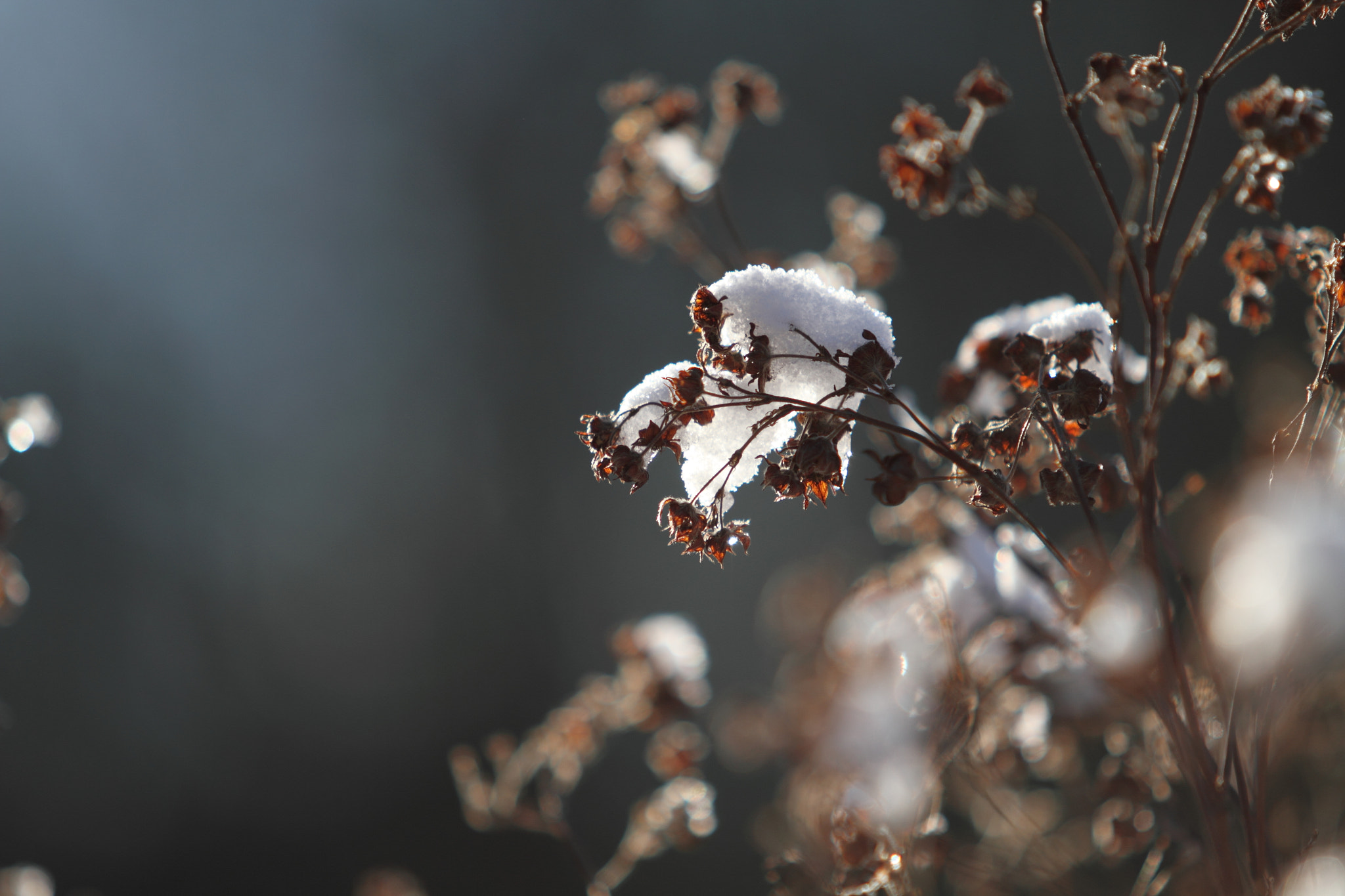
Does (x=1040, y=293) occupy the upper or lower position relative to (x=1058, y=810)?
upper

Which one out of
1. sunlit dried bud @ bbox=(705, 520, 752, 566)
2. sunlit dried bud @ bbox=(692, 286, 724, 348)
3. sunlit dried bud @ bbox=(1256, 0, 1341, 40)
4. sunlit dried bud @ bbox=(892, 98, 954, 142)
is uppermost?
sunlit dried bud @ bbox=(892, 98, 954, 142)

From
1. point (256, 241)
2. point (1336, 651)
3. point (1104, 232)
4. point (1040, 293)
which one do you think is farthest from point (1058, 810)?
point (256, 241)

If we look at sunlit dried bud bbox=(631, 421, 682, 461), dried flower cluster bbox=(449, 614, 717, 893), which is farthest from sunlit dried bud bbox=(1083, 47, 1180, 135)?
dried flower cluster bbox=(449, 614, 717, 893)

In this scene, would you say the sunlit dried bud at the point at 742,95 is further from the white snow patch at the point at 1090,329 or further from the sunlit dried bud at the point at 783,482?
the sunlit dried bud at the point at 783,482

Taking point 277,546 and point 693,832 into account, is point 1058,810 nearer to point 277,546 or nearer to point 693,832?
point 693,832

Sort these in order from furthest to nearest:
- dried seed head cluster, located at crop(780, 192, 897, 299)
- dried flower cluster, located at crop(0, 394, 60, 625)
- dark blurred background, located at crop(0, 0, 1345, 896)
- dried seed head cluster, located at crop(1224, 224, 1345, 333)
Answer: dark blurred background, located at crop(0, 0, 1345, 896)
dried seed head cluster, located at crop(780, 192, 897, 299)
dried flower cluster, located at crop(0, 394, 60, 625)
dried seed head cluster, located at crop(1224, 224, 1345, 333)

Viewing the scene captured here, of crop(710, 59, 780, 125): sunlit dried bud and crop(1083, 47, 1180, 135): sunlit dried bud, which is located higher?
crop(710, 59, 780, 125): sunlit dried bud

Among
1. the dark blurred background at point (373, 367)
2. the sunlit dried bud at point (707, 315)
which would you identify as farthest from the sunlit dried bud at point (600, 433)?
the dark blurred background at point (373, 367)

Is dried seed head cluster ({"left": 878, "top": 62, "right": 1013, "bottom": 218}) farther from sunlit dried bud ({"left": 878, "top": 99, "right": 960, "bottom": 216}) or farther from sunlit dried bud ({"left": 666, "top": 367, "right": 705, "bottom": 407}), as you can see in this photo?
sunlit dried bud ({"left": 666, "top": 367, "right": 705, "bottom": 407})
